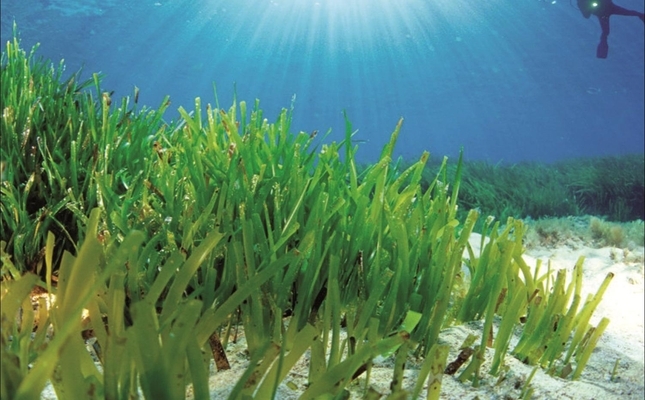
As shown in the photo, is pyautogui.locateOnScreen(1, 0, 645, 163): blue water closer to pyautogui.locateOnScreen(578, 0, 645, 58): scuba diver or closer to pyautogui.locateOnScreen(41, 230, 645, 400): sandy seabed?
pyautogui.locateOnScreen(578, 0, 645, 58): scuba diver

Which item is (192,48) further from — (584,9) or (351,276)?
(351,276)

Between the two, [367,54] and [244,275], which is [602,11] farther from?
[367,54]

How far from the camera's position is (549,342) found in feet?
4.81

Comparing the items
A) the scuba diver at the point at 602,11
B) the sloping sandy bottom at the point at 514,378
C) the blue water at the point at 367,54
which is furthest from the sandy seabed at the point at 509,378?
the blue water at the point at 367,54

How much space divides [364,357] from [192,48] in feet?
131

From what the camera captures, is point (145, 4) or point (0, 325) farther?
point (145, 4)

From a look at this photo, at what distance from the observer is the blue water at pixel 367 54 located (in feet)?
92.5

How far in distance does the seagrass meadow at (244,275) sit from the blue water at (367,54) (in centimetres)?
1807

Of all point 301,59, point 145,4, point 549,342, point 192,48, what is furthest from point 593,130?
point 549,342

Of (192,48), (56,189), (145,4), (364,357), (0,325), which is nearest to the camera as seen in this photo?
(0,325)

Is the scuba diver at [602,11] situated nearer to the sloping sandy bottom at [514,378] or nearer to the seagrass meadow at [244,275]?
the sloping sandy bottom at [514,378]

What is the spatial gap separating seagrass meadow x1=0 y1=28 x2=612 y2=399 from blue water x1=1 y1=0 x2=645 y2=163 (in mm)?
18071

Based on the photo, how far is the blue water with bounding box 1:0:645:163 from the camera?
92.5 ft

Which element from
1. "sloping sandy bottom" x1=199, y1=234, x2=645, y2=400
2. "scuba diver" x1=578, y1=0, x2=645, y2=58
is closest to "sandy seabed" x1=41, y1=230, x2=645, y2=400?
"sloping sandy bottom" x1=199, y1=234, x2=645, y2=400
